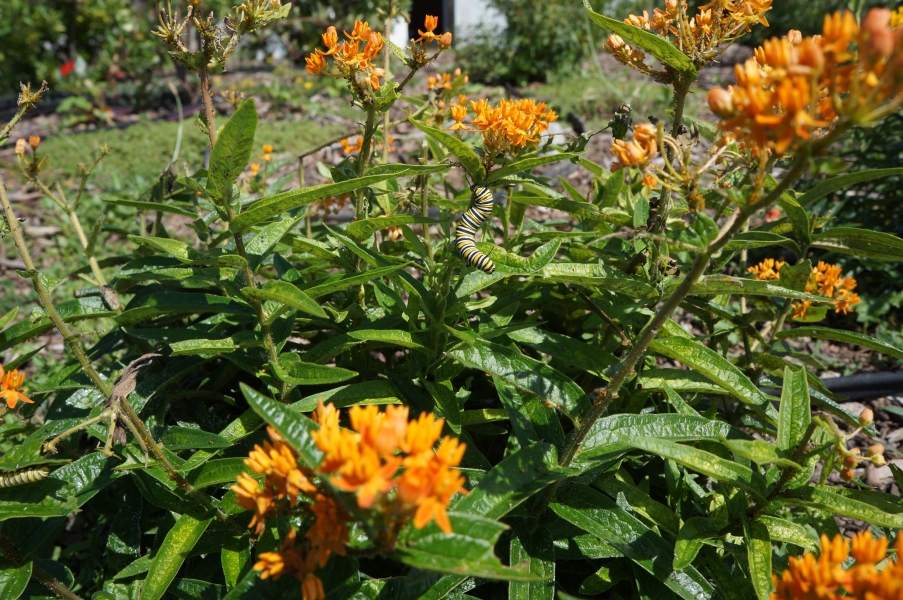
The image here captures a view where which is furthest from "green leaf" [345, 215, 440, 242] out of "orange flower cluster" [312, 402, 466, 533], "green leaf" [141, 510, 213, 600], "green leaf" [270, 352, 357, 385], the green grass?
the green grass

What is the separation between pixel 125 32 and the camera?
30.6 feet

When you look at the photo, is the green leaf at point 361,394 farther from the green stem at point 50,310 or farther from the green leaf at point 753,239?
the green leaf at point 753,239

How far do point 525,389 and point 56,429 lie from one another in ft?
4.24

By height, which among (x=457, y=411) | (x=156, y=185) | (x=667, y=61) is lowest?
(x=457, y=411)

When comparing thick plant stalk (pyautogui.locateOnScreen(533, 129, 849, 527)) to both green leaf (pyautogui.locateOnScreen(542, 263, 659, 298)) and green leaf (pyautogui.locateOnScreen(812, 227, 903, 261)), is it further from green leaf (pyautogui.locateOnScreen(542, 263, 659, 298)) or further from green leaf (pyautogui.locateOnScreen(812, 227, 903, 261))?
green leaf (pyautogui.locateOnScreen(812, 227, 903, 261))

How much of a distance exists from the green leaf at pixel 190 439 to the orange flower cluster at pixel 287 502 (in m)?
0.45

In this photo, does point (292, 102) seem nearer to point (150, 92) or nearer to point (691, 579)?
point (150, 92)

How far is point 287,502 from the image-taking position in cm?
112

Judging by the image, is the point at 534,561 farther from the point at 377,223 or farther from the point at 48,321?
the point at 48,321

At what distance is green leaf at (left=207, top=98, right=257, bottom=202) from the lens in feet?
3.84

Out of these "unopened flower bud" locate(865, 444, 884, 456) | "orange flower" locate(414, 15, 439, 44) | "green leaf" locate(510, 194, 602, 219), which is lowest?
"unopened flower bud" locate(865, 444, 884, 456)

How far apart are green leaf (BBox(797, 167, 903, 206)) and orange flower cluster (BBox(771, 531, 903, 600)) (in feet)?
3.46

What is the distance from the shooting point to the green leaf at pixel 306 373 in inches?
57.2

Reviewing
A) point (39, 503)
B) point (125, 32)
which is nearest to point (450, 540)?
point (39, 503)
